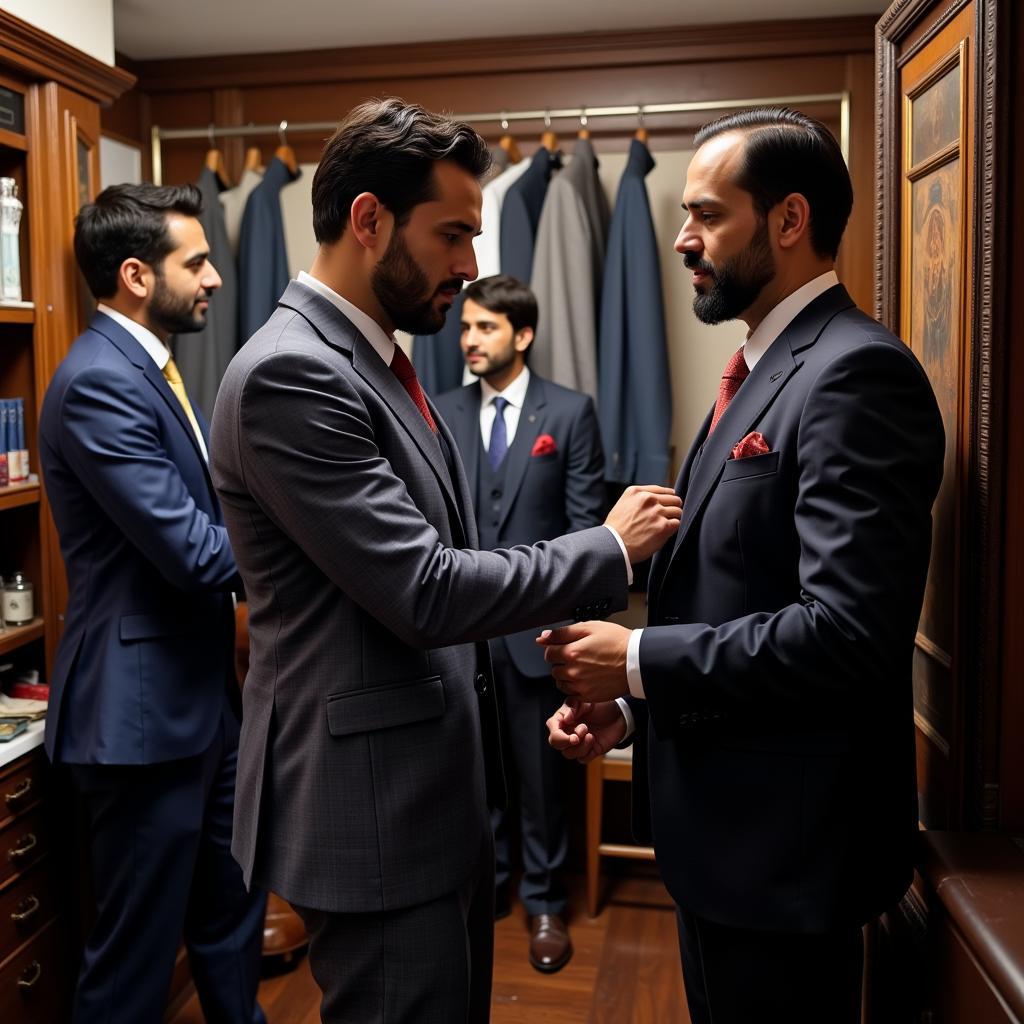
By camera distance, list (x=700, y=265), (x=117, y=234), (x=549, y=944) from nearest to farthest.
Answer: (x=700, y=265)
(x=117, y=234)
(x=549, y=944)

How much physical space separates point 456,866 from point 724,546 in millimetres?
555

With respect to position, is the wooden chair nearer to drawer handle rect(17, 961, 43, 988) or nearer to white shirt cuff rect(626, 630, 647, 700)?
drawer handle rect(17, 961, 43, 988)

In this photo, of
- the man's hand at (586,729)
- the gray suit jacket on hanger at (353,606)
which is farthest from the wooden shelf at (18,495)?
the man's hand at (586,729)

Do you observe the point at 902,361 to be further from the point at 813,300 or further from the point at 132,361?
the point at 132,361

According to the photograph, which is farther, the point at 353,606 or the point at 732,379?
the point at 732,379

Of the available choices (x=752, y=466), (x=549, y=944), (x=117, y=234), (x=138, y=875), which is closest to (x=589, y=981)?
(x=549, y=944)

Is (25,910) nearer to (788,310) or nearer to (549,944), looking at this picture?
(549,944)

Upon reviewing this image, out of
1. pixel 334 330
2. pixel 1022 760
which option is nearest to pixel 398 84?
→ pixel 334 330

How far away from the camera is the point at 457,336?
3482 mm

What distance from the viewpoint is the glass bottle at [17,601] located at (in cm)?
247

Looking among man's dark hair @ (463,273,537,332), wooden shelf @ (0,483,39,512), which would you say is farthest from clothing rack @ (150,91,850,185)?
wooden shelf @ (0,483,39,512)

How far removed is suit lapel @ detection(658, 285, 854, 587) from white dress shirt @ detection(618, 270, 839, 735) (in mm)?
17

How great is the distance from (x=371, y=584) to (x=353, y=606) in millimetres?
86

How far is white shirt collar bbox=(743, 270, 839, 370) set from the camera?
4.91 ft
